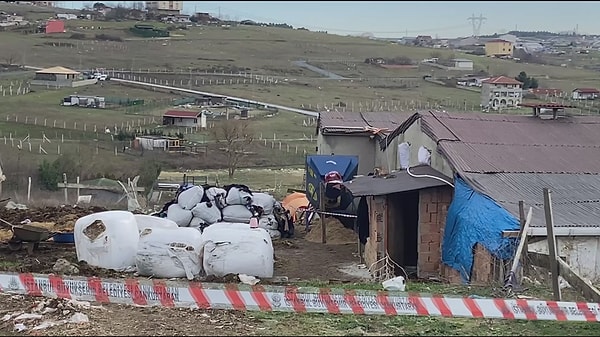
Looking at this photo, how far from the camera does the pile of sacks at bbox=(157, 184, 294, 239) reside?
16.6 m

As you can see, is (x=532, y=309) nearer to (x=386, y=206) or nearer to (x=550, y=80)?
(x=386, y=206)

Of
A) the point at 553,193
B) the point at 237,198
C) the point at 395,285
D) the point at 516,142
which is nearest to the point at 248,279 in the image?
the point at 395,285

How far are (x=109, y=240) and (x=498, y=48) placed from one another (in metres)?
41.9

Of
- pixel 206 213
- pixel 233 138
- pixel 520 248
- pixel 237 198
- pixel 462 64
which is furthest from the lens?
pixel 462 64

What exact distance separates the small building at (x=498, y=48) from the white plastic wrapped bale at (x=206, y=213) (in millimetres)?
33102

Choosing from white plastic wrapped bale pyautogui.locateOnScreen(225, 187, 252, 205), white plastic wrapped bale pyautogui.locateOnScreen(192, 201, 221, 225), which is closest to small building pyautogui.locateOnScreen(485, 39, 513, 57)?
white plastic wrapped bale pyautogui.locateOnScreen(225, 187, 252, 205)

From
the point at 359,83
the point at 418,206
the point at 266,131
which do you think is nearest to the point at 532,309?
the point at 418,206

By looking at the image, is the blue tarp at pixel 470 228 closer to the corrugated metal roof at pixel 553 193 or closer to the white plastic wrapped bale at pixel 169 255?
the corrugated metal roof at pixel 553 193

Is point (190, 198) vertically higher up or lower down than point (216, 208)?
higher up

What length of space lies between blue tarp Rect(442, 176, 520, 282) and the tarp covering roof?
24.3 inches

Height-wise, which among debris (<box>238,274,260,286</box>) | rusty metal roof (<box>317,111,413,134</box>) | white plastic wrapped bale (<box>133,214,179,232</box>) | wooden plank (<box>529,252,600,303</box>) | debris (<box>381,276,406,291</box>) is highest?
rusty metal roof (<box>317,111,413,134</box>)

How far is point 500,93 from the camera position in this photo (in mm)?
35750

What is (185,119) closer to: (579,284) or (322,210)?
(322,210)

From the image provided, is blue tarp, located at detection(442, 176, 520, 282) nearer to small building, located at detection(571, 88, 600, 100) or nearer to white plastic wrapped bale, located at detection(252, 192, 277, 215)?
white plastic wrapped bale, located at detection(252, 192, 277, 215)
